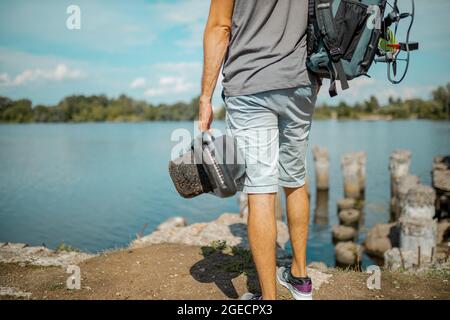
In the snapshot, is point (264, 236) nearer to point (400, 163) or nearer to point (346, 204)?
point (346, 204)

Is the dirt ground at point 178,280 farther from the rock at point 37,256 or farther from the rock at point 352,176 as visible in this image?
the rock at point 352,176

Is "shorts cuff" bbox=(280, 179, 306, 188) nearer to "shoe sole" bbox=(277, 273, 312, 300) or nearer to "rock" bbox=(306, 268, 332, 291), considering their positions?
"shoe sole" bbox=(277, 273, 312, 300)

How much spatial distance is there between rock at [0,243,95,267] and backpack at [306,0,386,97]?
12.1ft

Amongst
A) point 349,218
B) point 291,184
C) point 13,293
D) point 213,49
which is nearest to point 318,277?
point 291,184

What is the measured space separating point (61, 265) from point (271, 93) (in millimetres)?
3472

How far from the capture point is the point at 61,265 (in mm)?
4562

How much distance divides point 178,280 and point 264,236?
4.88 ft

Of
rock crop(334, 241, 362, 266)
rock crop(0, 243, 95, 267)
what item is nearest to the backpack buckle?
rock crop(0, 243, 95, 267)

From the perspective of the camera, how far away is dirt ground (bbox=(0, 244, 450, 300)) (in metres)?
3.55

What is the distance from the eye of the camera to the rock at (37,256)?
15.3 feet

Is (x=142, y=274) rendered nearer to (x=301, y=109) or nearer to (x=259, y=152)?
(x=259, y=152)

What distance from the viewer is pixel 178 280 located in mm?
3854

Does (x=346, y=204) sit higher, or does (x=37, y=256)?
(x=37, y=256)
